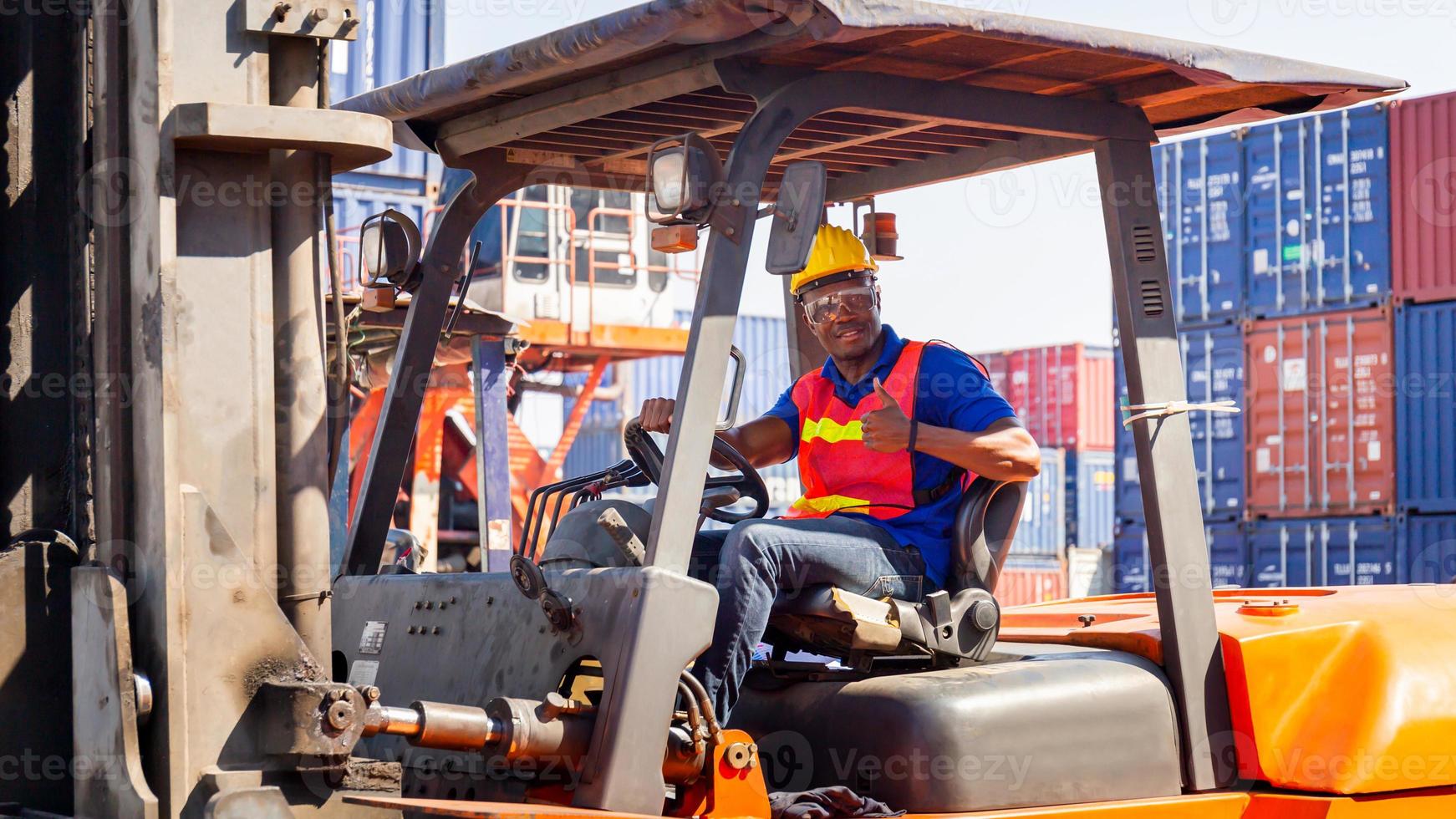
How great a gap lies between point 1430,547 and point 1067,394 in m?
11.5

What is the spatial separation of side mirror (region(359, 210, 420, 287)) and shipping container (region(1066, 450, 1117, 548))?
76.6ft

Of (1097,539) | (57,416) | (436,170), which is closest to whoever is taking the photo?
(57,416)

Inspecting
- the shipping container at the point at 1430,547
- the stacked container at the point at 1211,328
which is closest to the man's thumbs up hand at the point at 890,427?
the shipping container at the point at 1430,547

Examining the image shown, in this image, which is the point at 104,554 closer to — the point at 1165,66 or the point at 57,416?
the point at 57,416

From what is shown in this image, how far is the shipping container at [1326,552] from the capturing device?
57.7 feet

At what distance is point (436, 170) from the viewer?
2155 cm

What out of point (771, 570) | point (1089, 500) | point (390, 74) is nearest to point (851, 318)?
point (771, 570)

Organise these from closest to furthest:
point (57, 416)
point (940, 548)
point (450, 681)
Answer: point (57, 416) → point (450, 681) → point (940, 548)

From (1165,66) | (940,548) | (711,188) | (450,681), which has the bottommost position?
(450,681)

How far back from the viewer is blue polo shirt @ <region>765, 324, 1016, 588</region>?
4.48 m

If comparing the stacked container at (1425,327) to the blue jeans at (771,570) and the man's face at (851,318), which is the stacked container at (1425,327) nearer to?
the man's face at (851,318)

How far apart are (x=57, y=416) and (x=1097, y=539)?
25280 mm

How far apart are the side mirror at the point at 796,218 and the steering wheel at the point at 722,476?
2.72 ft

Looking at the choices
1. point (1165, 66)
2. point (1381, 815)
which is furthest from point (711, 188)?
point (1381, 815)
